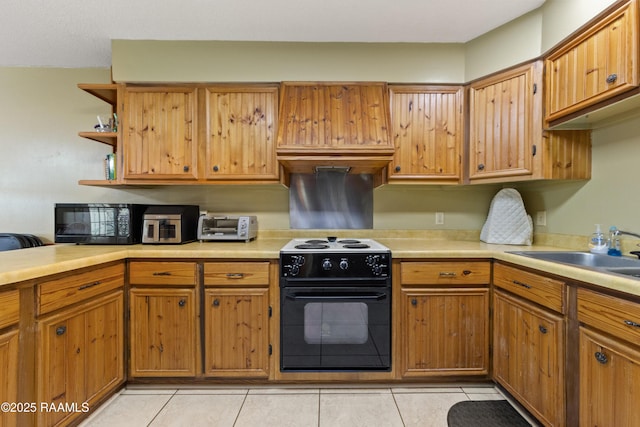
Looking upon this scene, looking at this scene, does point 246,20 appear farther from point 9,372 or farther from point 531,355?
point 531,355

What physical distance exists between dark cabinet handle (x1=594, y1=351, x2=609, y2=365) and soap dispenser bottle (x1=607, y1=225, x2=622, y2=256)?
0.76 m

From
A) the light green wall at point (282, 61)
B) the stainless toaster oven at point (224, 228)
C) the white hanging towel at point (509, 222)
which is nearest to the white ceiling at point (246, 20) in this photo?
the light green wall at point (282, 61)

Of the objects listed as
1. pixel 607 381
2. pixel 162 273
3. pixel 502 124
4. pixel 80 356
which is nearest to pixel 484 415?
pixel 607 381

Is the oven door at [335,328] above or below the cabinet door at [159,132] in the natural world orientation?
below

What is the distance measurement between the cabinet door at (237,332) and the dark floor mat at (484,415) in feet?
3.77

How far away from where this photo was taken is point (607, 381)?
120 centimetres

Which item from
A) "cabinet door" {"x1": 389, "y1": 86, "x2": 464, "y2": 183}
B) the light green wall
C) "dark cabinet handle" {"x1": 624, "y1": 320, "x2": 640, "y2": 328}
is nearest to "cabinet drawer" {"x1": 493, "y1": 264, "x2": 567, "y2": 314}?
"dark cabinet handle" {"x1": 624, "y1": 320, "x2": 640, "y2": 328}

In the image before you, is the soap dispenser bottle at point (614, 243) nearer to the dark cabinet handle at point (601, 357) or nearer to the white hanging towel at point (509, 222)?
the white hanging towel at point (509, 222)

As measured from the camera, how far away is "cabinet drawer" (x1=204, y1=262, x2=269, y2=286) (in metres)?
1.92

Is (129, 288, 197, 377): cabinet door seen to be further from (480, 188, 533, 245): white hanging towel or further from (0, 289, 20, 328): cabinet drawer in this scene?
(480, 188, 533, 245): white hanging towel

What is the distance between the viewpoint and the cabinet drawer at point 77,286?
4.66 ft

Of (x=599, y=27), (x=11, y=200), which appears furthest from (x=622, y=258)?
(x=11, y=200)

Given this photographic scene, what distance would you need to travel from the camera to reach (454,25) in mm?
2070

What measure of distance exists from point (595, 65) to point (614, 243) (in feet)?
3.20
